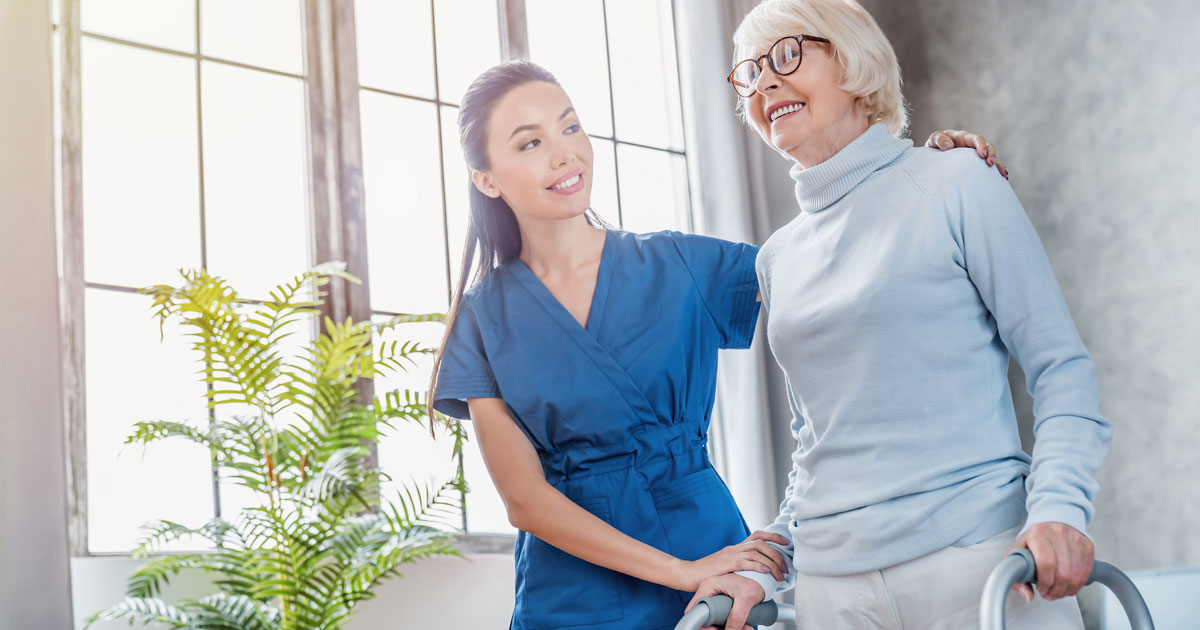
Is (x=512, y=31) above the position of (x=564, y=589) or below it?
above

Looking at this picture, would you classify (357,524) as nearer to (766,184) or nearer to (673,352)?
(673,352)

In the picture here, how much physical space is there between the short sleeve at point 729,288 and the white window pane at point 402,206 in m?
2.03

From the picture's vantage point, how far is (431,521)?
291cm

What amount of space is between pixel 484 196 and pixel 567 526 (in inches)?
23.5

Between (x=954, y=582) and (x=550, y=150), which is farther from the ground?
(x=550, y=150)

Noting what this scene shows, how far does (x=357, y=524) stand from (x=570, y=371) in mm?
1254

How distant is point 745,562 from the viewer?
138cm

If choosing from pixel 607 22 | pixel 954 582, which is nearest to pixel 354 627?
pixel 954 582

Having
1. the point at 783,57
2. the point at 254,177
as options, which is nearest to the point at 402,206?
the point at 254,177

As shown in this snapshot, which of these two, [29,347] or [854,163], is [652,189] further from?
[854,163]

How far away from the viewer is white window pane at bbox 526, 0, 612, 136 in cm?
432

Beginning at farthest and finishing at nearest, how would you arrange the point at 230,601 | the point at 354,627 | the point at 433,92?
the point at 433,92
the point at 354,627
the point at 230,601

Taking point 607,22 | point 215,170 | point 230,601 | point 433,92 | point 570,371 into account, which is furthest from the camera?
point 607,22

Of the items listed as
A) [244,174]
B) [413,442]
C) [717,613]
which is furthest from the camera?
[413,442]
